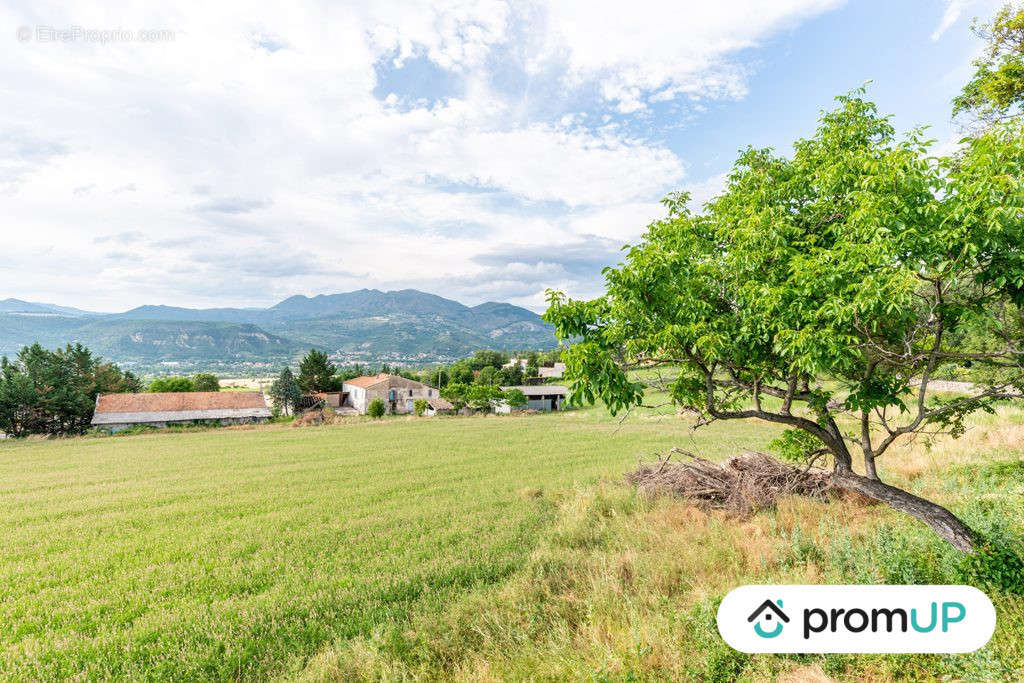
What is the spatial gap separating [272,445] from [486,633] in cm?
3505

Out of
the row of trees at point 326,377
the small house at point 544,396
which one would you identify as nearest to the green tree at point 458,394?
the row of trees at point 326,377

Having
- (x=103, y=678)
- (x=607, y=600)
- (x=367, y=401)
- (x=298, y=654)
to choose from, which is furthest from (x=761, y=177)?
(x=367, y=401)

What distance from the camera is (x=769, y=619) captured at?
5.45 metres

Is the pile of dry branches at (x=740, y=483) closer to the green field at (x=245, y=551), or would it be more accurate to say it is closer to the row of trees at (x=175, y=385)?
the green field at (x=245, y=551)

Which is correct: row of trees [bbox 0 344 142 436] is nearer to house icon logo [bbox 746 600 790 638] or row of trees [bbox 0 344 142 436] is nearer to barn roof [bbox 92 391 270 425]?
barn roof [bbox 92 391 270 425]

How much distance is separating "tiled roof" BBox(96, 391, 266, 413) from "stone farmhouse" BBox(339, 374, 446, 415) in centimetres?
2291

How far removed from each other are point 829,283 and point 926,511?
15.6 ft

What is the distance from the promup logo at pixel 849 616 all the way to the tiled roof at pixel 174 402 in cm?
A: 8549

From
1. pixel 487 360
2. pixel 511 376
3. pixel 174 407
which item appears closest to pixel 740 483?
pixel 174 407

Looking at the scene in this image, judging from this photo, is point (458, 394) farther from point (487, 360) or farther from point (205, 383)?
point (205, 383)

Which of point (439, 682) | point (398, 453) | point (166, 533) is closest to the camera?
point (439, 682)

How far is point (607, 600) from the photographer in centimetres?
726

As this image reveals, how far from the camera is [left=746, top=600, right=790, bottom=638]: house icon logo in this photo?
543cm

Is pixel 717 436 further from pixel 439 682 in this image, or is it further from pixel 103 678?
pixel 103 678
